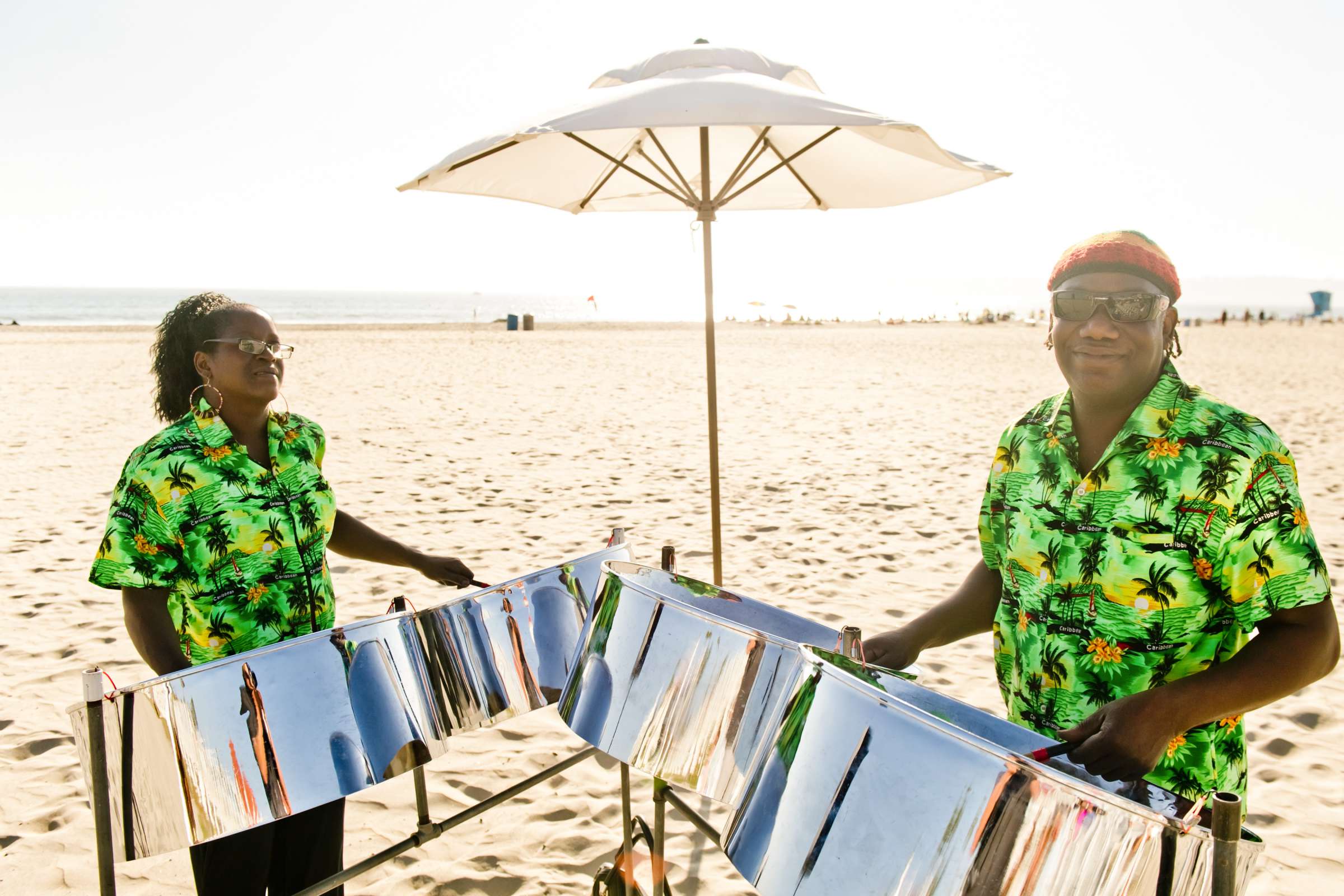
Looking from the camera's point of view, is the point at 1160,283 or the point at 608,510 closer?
the point at 1160,283

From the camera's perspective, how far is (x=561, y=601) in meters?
1.34

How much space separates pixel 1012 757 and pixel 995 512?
45cm

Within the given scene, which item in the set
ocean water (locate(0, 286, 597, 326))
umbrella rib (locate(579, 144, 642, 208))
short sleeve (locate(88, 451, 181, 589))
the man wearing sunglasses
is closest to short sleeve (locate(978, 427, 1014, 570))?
the man wearing sunglasses

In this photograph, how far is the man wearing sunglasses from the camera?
865 millimetres

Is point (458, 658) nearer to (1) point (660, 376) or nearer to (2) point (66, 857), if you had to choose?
(2) point (66, 857)

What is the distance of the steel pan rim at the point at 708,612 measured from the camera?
997 millimetres

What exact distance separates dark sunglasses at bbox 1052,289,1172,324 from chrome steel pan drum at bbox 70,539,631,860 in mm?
809

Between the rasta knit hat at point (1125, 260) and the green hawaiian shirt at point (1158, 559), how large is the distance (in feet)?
0.35

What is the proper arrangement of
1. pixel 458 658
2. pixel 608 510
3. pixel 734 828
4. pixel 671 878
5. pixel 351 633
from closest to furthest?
pixel 734 828, pixel 351 633, pixel 458 658, pixel 671 878, pixel 608 510

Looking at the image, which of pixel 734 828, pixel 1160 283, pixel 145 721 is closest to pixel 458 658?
pixel 145 721

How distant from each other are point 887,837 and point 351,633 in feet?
2.28

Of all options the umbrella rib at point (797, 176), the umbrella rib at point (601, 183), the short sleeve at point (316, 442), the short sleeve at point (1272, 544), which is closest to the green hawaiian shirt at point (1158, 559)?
the short sleeve at point (1272, 544)

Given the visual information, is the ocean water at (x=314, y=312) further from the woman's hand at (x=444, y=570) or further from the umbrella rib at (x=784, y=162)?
the woman's hand at (x=444, y=570)

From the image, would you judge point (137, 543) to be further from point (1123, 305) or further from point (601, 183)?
point (601, 183)
